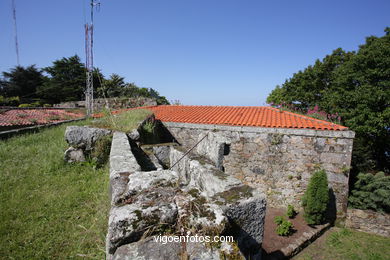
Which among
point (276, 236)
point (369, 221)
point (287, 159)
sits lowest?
point (276, 236)

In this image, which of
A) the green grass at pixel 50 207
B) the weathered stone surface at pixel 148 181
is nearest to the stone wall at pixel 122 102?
the green grass at pixel 50 207

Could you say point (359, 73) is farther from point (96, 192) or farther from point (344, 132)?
point (96, 192)

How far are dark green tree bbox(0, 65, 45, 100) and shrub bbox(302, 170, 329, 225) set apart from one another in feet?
115

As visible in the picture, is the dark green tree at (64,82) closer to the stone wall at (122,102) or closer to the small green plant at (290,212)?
the stone wall at (122,102)

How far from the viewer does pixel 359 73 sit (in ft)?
40.9

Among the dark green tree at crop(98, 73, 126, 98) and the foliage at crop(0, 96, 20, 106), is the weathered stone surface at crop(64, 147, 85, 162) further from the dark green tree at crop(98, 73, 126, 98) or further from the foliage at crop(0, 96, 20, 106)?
the foliage at crop(0, 96, 20, 106)

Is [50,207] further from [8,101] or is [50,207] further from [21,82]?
[21,82]

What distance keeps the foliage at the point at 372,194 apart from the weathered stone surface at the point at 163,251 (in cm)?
869

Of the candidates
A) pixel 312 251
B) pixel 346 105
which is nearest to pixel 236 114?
pixel 312 251

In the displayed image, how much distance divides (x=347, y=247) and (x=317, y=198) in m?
1.59

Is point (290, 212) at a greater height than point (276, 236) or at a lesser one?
greater

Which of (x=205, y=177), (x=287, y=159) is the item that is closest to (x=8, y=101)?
(x=205, y=177)

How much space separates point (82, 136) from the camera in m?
3.76

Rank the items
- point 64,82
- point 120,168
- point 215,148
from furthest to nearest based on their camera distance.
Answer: point 64,82 < point 215,148 < point 120,168
